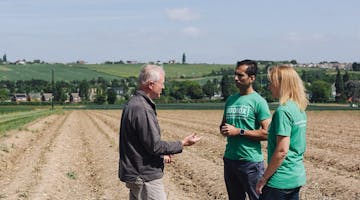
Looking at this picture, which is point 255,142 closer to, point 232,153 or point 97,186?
point 232,153

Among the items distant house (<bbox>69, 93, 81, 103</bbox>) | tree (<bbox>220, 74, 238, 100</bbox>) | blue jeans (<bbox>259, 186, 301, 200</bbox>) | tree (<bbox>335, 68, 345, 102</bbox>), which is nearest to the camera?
blue jeans (<bbox>259, 186, 301, 200</bbox>)

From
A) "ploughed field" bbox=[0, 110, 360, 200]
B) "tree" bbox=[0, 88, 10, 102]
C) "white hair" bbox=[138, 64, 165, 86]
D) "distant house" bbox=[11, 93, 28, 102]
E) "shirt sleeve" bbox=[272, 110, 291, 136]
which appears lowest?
"distant house" bbox=[11, 93, 28, 102]

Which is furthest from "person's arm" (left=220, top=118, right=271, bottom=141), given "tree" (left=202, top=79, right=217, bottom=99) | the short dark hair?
"tree" (left=202, top=79, right=217, bottom=99)

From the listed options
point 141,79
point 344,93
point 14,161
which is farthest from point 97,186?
point 344,93

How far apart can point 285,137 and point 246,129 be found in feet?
3.83

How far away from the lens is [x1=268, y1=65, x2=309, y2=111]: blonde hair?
16.7ft

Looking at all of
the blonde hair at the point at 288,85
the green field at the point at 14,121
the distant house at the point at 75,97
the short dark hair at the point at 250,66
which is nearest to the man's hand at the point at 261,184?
the blonde hair at the point at 288,85

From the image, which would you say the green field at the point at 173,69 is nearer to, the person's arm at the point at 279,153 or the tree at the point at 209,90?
the tree at the point at 209,90

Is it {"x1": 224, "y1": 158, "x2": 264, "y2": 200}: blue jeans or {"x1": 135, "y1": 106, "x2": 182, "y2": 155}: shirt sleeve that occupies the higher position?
{"x1": 135, "y1": 106, "x2": 182, "y2": 155}: shirt sleeve

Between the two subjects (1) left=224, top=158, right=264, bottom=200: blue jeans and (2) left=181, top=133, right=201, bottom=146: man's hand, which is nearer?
(2) left=181, top=133, right=201, bottom=146: man's hand

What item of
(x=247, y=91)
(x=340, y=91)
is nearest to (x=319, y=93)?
(x=340, y=91)

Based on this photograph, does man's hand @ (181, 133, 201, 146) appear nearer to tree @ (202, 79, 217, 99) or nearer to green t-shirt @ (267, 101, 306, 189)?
green t-shirt @ (267, 101, 306, 189)

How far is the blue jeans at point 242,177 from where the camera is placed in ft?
20.2

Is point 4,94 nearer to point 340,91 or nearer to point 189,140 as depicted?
point 340,91
